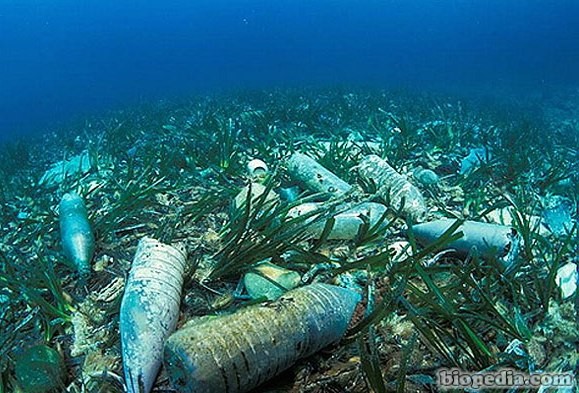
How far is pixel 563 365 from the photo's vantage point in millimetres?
1834

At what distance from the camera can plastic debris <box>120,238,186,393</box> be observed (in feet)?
6.17

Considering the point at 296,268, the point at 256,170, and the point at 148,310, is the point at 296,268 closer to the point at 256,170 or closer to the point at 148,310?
the point at 148,310

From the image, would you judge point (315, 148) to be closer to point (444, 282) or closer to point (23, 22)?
point (444, 282)

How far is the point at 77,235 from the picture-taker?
124 inches

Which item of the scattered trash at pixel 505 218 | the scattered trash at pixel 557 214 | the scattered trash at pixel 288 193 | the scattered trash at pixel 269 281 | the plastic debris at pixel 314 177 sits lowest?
the scattered trash at pixel 557 214

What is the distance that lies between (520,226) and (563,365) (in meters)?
1.28

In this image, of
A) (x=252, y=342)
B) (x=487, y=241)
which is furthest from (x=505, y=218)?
(x=252, y=342)

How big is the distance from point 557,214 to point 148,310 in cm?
403

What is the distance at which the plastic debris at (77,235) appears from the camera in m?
3.01

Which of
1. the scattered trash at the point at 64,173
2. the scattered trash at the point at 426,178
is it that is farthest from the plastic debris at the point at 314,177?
the scattered trash at the point at 64,173

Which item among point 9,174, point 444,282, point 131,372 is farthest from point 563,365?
point 9,174

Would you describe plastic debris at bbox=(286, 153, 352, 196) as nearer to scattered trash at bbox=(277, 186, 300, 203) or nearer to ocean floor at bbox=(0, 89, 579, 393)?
ocean floor at bbox=(0, 89, 579, 393)

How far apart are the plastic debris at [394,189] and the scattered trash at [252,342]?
1.55 meters

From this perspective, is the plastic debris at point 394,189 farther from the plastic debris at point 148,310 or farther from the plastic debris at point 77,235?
the plastic debris at point 77,235
